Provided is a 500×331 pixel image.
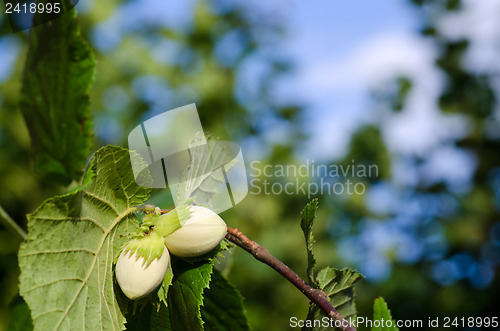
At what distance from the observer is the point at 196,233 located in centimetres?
28

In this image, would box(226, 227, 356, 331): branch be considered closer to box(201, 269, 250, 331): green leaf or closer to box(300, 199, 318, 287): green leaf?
box(300, 199, 318, 287): green leaf

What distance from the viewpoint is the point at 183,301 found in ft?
0.98

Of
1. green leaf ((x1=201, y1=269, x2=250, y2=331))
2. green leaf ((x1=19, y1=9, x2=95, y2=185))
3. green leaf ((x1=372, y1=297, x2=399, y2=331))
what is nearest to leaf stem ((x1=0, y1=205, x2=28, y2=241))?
green leaf ((x1=19, y1=9, x2=95, y2=185))

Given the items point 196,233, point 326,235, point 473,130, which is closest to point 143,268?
point 196,233

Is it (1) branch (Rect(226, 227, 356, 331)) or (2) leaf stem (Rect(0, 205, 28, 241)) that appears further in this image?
(2) leaf stem (Rect(0, 205, 28, 241))

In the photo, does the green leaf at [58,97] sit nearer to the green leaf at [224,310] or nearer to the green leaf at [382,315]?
the green leaf at [224,310]

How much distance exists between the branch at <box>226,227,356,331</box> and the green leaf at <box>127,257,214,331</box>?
0.9 inches

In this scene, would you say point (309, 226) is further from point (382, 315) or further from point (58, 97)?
point (58, 97)

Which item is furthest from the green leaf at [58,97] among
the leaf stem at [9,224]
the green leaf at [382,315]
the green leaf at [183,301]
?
the green leaf at [382,315]

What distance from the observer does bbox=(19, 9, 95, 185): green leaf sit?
0.34 meters

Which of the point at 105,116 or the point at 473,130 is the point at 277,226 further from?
the point at 473,130

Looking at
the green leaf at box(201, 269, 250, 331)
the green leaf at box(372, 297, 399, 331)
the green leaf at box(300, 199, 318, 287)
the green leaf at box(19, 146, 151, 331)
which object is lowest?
the green leaf at box(201, 269, 250, 331)

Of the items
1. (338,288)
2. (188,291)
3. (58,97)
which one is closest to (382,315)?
(338,288)

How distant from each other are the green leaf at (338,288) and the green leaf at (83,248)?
123 mm
